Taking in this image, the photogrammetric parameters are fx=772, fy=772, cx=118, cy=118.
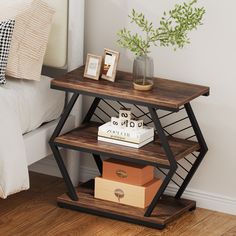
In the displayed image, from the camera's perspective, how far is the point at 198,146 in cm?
359

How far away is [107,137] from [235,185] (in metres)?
0.67

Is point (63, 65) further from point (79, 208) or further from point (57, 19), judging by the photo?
point (79, 208)

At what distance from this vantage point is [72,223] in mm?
3525

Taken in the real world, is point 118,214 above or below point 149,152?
below

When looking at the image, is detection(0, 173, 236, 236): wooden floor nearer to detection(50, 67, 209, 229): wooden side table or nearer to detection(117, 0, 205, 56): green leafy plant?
detection(50, 67, 209, 229): wooden side table

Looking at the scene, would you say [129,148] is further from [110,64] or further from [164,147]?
[110,64]

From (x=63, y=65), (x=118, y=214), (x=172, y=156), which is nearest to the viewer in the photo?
(x=172, y=156)

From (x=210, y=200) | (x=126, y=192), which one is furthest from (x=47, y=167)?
(x=210, y=200)

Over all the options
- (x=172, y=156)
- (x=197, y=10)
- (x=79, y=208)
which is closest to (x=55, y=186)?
(x=79, y=208)

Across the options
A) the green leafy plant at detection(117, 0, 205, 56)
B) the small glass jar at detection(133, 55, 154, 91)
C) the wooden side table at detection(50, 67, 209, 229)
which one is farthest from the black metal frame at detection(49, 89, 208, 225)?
the green leafy plant at detection(117, 0, 205, 56)

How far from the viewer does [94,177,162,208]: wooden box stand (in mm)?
3541

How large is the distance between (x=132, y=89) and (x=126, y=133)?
199 mm

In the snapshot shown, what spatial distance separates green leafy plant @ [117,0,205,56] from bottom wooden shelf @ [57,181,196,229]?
72 cm

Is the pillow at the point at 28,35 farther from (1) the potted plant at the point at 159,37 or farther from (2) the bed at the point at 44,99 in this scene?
(1) the potted plant at the point at 159,37
